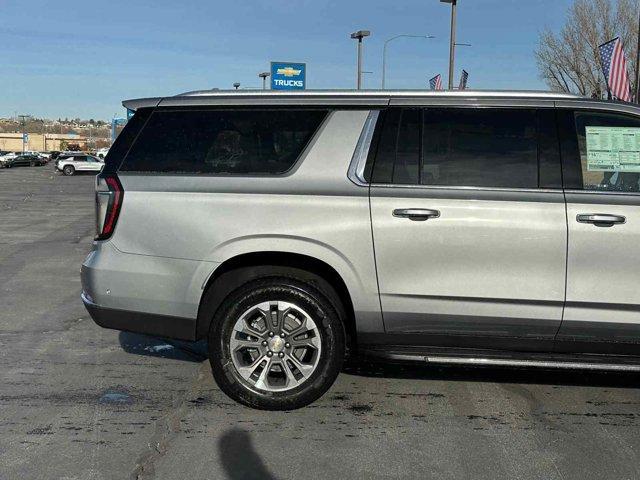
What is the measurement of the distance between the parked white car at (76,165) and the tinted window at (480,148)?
1807 inches

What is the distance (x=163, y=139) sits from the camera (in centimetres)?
394

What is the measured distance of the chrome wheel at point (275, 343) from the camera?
383 cm

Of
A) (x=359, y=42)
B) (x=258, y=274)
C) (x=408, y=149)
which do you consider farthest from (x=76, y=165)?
(x=408, y=149)

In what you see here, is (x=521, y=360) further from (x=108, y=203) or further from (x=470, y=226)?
(x=108, y=203)

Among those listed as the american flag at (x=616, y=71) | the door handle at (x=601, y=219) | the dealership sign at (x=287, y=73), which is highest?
the dealership sign at (x=287, y=73)

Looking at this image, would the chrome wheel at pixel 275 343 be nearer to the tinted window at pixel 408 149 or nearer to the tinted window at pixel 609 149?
the tinted window at pixel 408 149

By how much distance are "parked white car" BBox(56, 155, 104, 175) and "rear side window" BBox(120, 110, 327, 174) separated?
4505 cm

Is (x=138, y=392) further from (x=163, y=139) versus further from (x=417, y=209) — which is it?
(x=417, y=209)

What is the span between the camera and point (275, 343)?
152 inches

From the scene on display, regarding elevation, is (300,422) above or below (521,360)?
below

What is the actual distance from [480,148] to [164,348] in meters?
3.10

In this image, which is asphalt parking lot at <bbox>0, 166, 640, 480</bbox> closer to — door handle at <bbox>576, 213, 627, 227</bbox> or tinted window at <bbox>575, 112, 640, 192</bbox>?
door handle at <bbox>576, 213, 627, 227</bbox>

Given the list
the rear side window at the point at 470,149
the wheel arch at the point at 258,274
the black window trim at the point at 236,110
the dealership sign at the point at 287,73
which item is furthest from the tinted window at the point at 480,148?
the dealership sign at the point at 287,73

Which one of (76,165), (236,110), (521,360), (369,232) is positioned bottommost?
(521,360)
